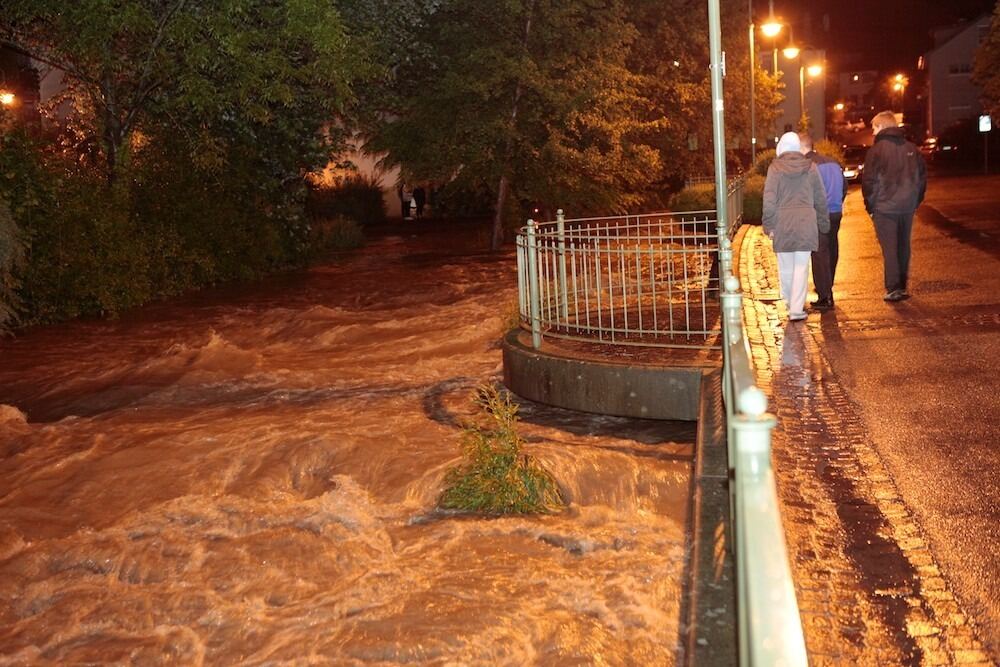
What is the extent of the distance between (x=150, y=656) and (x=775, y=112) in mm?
52289

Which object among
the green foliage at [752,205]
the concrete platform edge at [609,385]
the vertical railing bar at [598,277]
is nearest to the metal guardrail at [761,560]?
the concrete platform edge at [609,385]

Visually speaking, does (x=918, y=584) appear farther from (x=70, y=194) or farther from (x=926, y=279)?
(x=70, y=194)

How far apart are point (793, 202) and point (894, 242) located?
163cm

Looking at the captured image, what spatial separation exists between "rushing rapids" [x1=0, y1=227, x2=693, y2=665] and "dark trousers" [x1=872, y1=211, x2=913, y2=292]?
4262mm

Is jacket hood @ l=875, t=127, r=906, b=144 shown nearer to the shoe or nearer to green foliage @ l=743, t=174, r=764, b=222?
the shoe

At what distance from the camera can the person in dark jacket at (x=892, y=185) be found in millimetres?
12547

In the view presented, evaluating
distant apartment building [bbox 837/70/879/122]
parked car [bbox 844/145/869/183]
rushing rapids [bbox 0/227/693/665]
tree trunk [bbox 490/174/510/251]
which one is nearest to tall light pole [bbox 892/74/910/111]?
distant apartment building [bbox 837/70/879/122]

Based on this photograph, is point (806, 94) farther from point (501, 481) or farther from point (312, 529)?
point (312, 529)

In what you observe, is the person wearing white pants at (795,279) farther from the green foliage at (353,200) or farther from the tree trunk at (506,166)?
the green foliage at (353,200)

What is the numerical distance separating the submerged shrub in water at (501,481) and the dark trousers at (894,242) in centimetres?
582

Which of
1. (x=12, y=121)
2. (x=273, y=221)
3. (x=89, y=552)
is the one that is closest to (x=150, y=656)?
(x=89, y=552)

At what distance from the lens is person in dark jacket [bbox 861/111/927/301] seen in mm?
12547

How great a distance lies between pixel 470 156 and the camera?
32.5 metres

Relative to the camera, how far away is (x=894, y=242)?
41.7 feet
